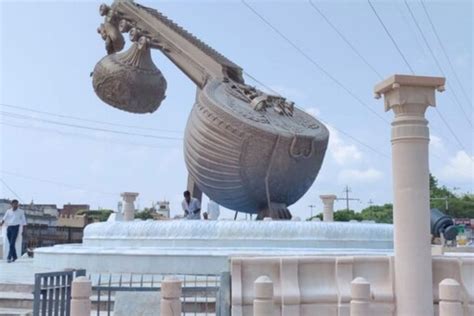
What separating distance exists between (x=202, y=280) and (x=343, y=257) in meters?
2.39

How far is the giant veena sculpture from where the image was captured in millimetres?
9992

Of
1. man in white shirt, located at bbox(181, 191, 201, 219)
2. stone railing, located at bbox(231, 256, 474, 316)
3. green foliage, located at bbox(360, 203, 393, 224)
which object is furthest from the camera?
green foliage, located at bbox(360, 203, 393, 224)

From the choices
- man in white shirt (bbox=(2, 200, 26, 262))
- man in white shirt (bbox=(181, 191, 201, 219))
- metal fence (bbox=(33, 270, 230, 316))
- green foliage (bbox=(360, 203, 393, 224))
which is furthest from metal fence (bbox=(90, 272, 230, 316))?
green foliage (bbox=(360, 203, 393, 224))

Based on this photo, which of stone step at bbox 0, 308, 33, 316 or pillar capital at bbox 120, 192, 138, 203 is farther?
pillar capital at bbox 120, 192, 138, 203

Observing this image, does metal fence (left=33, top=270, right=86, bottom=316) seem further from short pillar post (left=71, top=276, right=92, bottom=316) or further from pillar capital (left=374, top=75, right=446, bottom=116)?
pillar capital (left=374, top=75, right=446, bottom=116)

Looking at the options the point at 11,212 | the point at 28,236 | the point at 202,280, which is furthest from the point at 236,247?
the point at 28,236

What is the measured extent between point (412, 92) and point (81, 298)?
3.07 meters

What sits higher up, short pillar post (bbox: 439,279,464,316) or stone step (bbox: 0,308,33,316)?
short pillar post (bbox: 439,279,464,316)

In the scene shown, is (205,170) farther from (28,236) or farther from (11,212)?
(28,236)

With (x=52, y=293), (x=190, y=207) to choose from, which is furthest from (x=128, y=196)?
(x=52, y=293)

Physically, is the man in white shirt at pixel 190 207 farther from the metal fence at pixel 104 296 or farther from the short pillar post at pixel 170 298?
the short pillar post at pixel 170 298

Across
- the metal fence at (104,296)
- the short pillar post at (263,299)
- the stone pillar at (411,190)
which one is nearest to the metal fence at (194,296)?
the metal fence at (104,296)

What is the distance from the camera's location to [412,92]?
477 centimetres

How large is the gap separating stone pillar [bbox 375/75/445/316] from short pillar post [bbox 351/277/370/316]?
561 millimetres
